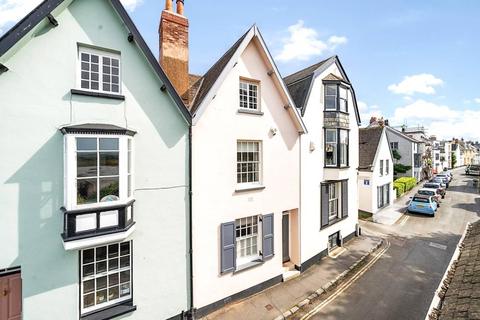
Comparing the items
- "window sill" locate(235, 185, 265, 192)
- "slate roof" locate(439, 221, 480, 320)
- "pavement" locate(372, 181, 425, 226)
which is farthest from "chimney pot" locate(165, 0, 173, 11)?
"pavement" locate(372, 181, 425, 226)

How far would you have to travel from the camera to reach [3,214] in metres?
5.83

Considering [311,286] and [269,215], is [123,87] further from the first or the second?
[311,286]

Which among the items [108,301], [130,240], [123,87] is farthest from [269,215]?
[123,87]

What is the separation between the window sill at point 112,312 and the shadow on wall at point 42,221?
128cm

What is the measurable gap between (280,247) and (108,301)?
7238 millimetres

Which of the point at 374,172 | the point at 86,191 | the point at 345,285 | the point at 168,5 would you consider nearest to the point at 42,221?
the point at 86,191

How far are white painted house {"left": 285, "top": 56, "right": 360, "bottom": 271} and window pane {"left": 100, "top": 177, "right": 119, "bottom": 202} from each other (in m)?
8.77

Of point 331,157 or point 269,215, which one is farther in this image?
point 331,157

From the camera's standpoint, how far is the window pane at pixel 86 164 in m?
6.34

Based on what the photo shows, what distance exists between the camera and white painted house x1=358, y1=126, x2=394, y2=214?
22.0 meters

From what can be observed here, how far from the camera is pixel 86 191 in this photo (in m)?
6.46

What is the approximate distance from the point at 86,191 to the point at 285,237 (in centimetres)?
944

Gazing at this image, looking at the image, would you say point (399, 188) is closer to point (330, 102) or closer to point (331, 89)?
point (330, 102)

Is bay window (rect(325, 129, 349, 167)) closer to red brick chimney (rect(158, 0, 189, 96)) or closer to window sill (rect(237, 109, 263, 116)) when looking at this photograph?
window sill (rect(237, 109, 263, 116))
